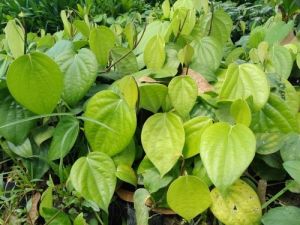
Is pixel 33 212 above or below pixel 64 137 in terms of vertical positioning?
below

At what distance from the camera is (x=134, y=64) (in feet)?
3.64

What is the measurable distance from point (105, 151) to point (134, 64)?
0.27 meters

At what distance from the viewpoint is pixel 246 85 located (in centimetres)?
91

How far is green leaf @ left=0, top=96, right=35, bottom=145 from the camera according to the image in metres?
1.00

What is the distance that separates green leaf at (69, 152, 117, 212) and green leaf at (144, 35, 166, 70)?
279 millimetres

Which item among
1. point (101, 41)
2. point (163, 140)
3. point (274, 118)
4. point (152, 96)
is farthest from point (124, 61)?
point (274, 118)

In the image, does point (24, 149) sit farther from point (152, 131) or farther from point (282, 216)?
point (282, 216)

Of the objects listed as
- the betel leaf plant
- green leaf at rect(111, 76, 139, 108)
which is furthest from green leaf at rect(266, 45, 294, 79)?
green leaf at rect(111, 76, 139, 108)

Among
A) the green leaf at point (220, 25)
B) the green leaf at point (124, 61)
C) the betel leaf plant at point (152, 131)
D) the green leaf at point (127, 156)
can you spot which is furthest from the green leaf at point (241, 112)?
the green leaf at point (220, 25)

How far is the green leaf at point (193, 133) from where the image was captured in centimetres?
89

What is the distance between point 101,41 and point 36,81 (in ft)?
0.77

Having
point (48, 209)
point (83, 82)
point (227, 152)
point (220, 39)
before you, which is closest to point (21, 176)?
point (48, 209)

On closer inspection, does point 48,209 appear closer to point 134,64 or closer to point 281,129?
point 134,64

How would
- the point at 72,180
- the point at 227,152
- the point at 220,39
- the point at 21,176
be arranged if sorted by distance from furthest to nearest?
1. the point at 220,39
2. the point at 21,176
3. the point at 72,180
4. the point at 227,152
